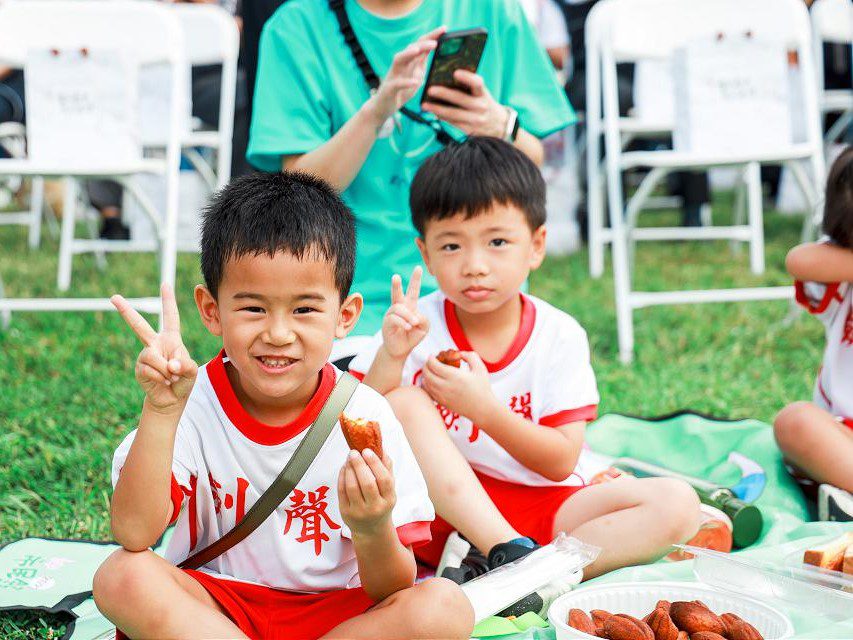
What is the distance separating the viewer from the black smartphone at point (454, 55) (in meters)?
2.20

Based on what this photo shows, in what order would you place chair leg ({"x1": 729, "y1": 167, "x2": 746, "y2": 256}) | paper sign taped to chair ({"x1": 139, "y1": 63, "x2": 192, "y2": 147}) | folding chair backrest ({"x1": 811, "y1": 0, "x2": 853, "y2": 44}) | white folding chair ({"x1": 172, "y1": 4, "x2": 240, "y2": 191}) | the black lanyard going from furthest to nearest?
1. chair leg ({"x1": 729, "y1": 167, "x2": 746, "y2": 256})
2. folding chair backrest ({"x1": 811, "y1": 0, "x2": 853, "y2": 44})
3. paper sign taped to chair ({"x1": 139, "y1": 63, "x2": 192, "y2": 147})
4. white folding chair ({"x1": 172, "y1": 4, "x2": 240, "y2": 191})
5. the black lanyard

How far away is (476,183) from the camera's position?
6.76 ft

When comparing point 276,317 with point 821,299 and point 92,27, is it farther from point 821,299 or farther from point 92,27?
point 92,27

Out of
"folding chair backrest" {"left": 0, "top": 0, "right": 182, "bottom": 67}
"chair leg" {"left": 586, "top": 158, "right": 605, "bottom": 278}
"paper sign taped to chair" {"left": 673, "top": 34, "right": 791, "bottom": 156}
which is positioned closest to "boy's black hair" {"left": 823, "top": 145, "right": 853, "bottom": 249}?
"paper sign taped to chair" {"left": 673, "top": 34, "right": 791, "bottom": 156}

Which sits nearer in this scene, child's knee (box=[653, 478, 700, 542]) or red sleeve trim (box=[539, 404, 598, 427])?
child's knee (box=[653, 478, 700, 542])

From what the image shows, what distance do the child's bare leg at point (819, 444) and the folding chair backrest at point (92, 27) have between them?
2.38 meters

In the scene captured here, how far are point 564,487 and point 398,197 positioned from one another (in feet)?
2.70

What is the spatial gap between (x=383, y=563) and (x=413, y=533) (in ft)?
0.33

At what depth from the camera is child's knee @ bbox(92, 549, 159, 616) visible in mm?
1427

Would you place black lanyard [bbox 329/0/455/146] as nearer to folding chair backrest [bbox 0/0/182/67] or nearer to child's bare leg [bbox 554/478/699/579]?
child's bare leg [bbox 554/478/699/579]

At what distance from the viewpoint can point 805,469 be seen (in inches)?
94.7

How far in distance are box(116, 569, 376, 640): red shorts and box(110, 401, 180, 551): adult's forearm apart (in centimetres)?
15

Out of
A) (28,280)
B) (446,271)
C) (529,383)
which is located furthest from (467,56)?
(28,280)

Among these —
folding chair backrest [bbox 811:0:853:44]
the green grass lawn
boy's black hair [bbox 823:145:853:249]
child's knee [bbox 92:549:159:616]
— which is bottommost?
the green grass lawn
